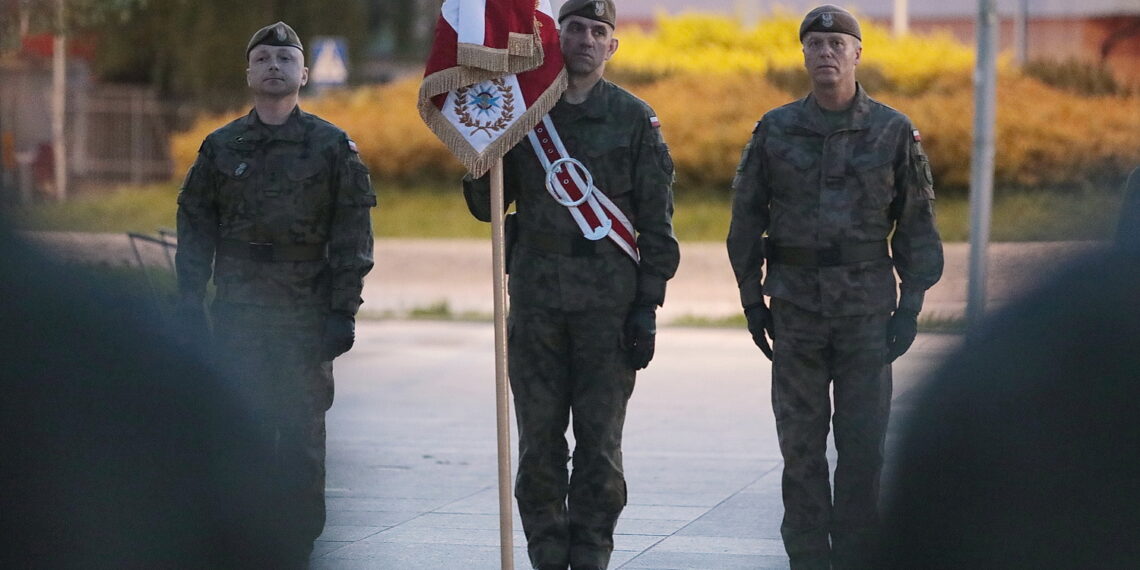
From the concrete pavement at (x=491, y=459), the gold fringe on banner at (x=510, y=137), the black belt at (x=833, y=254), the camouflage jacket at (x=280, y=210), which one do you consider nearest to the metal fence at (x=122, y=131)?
the concrete pavement at (x=491, y=459)

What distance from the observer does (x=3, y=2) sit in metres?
11.0

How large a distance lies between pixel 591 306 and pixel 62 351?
5.86 ft

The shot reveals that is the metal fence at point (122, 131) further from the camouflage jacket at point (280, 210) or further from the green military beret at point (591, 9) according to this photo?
the green military beret at point (591, 9)

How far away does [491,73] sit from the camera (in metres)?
5.50

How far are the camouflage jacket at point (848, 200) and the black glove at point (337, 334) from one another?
4.58 feet

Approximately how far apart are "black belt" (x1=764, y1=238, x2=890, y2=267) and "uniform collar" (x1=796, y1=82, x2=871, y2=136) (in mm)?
381

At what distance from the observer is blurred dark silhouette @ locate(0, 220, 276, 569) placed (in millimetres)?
4461

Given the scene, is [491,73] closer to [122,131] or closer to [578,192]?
[578,192]

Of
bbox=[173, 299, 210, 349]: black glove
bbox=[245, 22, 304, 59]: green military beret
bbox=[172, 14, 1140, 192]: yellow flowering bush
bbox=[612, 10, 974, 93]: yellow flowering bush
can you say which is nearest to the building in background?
bbox=[612, 10, 974, 93]: yellow flowering bush

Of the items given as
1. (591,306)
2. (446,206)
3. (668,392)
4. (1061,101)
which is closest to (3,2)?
(668,392)

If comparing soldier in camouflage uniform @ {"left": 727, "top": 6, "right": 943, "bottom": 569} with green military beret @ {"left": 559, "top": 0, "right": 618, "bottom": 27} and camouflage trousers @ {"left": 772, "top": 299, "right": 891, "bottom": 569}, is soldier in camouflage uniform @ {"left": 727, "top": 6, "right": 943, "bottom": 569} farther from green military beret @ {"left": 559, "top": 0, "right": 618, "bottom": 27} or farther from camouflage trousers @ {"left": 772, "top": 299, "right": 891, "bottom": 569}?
green military beret @ {"left": 559, "top": 0, "right": 618, "bottom": 27}

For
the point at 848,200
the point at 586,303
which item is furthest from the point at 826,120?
the point at 586,303

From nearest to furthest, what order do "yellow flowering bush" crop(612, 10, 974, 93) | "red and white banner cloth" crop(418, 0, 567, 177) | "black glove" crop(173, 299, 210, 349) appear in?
"black glove" crop(173, 299, 210, 349) < "red and white banner cloth" crop(418, 0, 567, 177) < "yellow flowering bush" crop(612, 10, 974, 93)

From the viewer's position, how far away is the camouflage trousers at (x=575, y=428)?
5605 mm
